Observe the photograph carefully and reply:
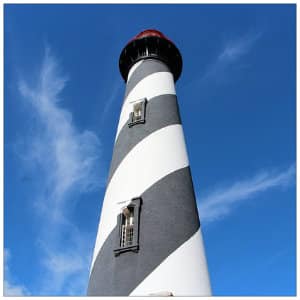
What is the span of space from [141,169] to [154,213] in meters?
1.09

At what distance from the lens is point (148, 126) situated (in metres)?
8.12

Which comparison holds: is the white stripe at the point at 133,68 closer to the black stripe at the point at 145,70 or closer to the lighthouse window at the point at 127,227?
the black stripe at the point at 145,70

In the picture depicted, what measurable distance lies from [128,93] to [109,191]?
10.7 ft

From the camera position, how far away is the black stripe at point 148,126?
313 inches

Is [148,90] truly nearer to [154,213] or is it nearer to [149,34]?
[149,34]

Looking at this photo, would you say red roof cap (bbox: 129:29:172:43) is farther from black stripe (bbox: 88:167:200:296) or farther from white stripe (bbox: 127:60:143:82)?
black stripe (bbox: 88:167:200:296)

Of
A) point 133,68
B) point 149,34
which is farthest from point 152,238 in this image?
point 149,34

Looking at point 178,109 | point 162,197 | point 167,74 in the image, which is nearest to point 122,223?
Answer: point 162,197

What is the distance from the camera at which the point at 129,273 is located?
585 cm

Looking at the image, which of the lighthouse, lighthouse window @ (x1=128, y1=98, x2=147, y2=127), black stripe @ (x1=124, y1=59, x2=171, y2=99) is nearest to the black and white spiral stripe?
the lighthouse

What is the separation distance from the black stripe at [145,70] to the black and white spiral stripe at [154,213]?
72 cm

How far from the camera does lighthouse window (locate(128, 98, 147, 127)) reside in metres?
8.36

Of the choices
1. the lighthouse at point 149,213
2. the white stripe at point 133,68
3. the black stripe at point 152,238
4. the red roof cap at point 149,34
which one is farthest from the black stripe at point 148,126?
the red roof cap at point 149,34

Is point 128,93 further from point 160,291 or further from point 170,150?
point 160,291
